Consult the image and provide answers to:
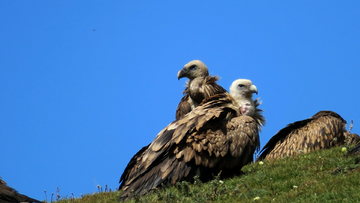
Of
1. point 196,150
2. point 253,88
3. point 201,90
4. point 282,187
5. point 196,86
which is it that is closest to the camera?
point 282,187

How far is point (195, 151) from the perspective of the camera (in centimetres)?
860

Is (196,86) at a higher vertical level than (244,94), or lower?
higher

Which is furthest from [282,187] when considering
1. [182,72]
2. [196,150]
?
[182,72]

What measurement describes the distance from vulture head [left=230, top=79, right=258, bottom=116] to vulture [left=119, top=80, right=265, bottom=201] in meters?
1.77

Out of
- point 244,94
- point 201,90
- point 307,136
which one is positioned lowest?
point 307,136

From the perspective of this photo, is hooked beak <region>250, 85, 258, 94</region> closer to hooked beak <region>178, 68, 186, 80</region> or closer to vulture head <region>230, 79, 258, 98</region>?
vulture head <region>230, 79, 258, 98</region>


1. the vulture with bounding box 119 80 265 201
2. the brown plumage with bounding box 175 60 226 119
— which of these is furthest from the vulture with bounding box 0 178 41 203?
the brown plumage with bounding box 175 60 226 119

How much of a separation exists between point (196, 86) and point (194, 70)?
0.65m

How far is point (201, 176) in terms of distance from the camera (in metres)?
8.80

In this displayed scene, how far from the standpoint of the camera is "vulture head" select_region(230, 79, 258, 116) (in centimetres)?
1096

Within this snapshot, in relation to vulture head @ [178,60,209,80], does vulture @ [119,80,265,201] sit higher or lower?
lower

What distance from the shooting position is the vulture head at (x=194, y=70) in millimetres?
13148

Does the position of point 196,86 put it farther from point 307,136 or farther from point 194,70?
point 307,136

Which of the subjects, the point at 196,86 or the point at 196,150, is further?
the point at 196,86
